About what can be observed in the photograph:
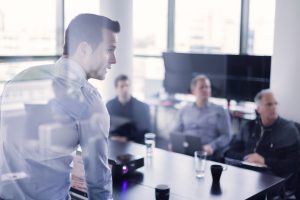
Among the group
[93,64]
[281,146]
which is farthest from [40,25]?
[281,146]

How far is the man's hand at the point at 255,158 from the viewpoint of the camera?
265 cm

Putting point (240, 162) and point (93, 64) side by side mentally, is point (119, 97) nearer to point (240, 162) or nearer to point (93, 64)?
point (240, 162)

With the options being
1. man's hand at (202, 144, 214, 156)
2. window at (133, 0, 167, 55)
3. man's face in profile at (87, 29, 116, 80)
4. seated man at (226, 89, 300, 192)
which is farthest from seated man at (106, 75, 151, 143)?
man's face in profile at (87, 29, 116, 80)

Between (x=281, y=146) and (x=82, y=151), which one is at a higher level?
(x=82, y=151)

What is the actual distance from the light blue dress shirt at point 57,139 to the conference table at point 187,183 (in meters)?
0.48

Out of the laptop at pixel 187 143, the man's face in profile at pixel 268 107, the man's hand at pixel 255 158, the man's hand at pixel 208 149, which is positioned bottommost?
the man's hand at pixel 208 149

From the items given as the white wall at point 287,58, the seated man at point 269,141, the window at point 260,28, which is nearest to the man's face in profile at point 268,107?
the seated man at point 269,141

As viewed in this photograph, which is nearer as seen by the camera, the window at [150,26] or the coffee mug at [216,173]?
the coffee mug at [216,173]

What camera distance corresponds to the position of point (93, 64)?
1.31m

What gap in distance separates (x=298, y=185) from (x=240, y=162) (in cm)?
44

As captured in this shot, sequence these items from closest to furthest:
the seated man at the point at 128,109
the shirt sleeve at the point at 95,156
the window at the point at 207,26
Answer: the shirt sleeve at the point at 95,156
the seated man at the point at 128,109
the window at the point at 207,26

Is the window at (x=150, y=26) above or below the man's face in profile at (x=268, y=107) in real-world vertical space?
above

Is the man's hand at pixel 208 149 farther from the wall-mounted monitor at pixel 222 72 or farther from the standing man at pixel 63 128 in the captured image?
the standing man at pixel 63 128


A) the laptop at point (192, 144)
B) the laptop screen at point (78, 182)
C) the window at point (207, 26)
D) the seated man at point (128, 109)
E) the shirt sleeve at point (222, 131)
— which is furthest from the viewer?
the window at point (207, 26)
